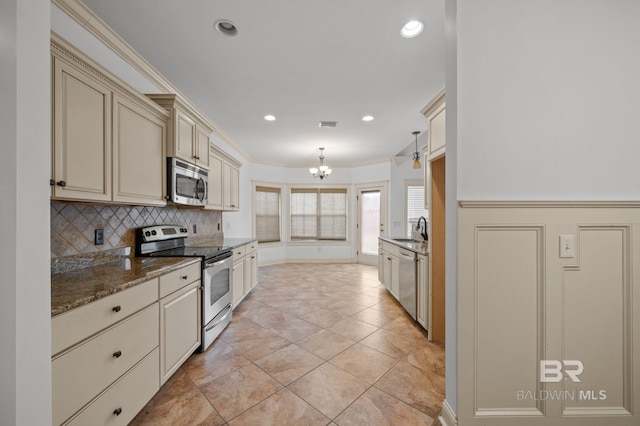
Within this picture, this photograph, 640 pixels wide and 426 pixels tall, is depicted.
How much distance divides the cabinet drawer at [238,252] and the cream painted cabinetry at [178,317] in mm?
1008

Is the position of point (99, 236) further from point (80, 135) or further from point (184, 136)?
point (184, 136)

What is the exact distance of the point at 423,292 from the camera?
265cm

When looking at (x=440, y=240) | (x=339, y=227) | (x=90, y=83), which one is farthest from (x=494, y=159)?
(x=339, y=227)

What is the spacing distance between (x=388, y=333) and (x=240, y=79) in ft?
10.6

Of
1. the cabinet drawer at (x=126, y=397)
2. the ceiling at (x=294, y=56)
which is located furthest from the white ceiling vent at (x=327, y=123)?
the cabinet drawer at (x=126, y=397)

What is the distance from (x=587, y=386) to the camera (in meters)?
1.35

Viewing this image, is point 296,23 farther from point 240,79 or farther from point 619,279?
point 619,279

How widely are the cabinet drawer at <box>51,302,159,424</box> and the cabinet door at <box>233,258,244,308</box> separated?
1.60 metres

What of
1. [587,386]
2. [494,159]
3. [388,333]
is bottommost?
[388,333]

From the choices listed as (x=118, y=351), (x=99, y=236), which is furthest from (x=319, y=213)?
(x=118, y=351)

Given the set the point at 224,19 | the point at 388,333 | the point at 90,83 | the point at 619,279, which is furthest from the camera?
the point at 388,333

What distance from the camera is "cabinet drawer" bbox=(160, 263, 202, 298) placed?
5.70ft

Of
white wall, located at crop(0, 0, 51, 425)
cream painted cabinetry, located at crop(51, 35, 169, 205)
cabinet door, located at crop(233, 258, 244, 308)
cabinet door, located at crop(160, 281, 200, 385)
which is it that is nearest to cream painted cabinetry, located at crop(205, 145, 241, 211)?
cabinet door, located at crop(233, 258, 244, 308)

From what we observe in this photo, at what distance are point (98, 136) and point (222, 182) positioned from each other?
88.2 inches
